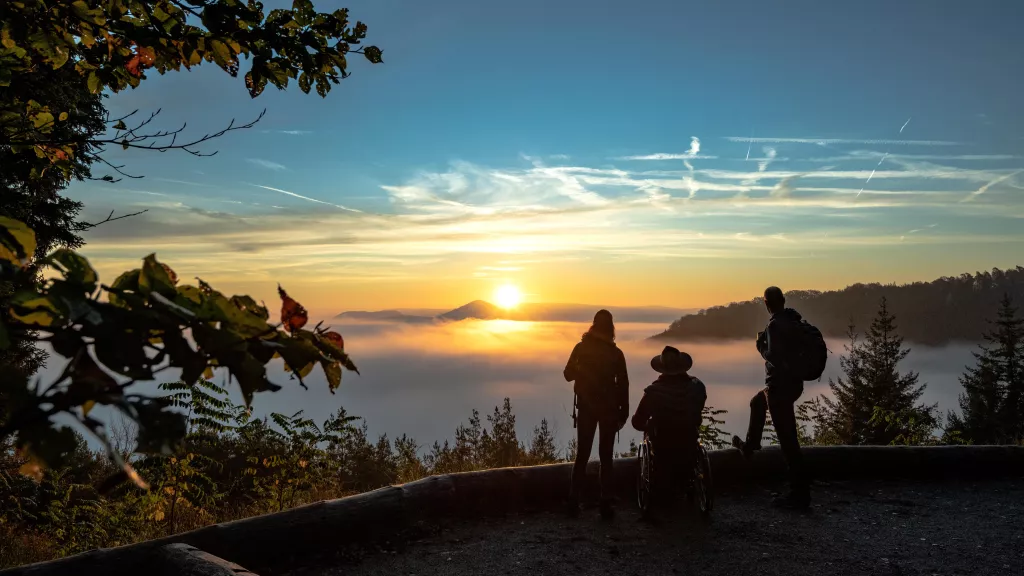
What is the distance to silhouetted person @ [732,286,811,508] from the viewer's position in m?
7.70

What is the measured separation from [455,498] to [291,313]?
566cm

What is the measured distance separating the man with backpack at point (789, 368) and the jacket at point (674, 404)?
1.10 m

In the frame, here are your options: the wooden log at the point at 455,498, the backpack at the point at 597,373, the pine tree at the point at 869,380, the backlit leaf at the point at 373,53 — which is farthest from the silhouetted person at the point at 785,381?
the pine tree at the point at 869,380

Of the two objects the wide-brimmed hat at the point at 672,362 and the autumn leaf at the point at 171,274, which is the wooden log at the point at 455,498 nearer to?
the wide-brimmed hat at the point at 672,362

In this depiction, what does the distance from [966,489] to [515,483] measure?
612 cm

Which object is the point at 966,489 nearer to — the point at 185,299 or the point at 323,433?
the point at 323,433

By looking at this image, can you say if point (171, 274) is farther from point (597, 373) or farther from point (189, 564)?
point (597, 373)

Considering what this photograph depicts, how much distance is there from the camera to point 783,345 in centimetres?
770

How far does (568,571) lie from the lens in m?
5.89

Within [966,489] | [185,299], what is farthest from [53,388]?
[966,489]

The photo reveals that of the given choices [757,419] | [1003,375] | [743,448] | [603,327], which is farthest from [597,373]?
[1003,375]

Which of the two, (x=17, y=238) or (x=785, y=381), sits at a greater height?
(x=17, y=238)

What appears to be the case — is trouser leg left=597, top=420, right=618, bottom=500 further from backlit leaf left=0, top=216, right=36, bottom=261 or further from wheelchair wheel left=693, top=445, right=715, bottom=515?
backlit leaf left=0, top=216, right=36, bottom=261

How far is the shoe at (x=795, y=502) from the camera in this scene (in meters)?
7.82
